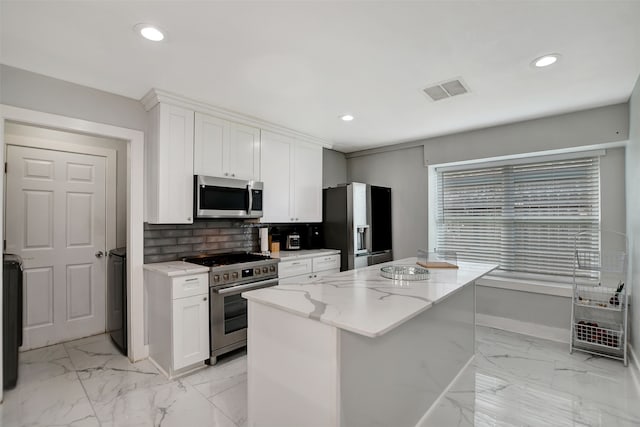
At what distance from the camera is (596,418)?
2.06m

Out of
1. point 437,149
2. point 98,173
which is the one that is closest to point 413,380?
point 437,149

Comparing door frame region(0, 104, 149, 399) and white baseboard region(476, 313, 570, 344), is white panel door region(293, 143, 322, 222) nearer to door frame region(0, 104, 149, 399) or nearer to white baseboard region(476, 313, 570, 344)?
door frame region(0, 104, 149, 399)

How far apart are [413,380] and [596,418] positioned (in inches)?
51.0

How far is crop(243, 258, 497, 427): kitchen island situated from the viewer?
1.39 metres

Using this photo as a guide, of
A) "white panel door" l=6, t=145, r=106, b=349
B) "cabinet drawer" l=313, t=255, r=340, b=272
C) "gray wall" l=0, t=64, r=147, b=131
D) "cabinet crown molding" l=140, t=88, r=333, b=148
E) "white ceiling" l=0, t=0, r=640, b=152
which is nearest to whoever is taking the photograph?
"white ceiling" l=0, t=0, r=640, b=152

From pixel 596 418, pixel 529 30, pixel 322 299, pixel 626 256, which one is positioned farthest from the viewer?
pixel 626 256

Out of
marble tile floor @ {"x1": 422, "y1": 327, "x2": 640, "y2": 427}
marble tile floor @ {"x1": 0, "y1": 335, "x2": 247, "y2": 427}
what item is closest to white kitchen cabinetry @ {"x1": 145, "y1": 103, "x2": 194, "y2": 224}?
marble tile floor @ {"x1": 0, "y1": 335, "x2": 247, "y2": 427}

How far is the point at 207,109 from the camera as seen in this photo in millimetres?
3035

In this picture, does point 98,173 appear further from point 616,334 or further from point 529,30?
point 616,334

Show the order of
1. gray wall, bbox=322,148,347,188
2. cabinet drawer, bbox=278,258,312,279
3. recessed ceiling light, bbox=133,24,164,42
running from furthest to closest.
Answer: gray wall, bbox=322,148,347,188 → cabinet drawer, bbox=278,258,312,279 → recessed ceiling light, bbox=133,24,164,42

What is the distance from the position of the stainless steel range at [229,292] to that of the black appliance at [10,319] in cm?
121

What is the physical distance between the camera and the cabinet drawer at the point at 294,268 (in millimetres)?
3429

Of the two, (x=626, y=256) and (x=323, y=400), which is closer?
(x=323, y=400)

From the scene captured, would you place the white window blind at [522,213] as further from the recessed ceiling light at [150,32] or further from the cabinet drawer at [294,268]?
the recessed ceiling light at [150,32]
